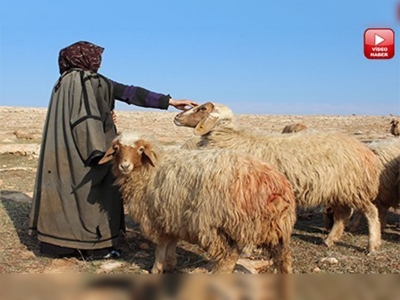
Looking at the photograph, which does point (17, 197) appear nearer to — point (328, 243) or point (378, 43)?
point (328, 243)

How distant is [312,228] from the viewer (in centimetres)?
707

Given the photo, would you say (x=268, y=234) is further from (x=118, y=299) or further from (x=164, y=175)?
(x=118, y=299)

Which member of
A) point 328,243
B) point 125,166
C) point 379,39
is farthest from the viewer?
point 328,243

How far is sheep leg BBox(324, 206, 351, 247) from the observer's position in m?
6.11

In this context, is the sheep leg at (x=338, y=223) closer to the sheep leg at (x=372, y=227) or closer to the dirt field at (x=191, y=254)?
the dirt field at (x=191, y=254)

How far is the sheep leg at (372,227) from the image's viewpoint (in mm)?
5723

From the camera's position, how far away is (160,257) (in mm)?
4840

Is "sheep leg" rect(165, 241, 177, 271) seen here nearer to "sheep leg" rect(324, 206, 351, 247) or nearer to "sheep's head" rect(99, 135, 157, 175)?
"sheep's head" rect(99, 135, 157, 175)

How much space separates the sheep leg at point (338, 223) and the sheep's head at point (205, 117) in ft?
6.16

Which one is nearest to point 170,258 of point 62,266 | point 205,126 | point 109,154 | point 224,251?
point 224,251

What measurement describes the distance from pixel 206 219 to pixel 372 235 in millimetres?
2646

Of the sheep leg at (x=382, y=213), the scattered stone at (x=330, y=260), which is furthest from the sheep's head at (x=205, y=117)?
the sheep leg at (x=382, y=213)

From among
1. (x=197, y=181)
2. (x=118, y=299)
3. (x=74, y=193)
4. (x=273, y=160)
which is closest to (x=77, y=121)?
(x=74, y=193)

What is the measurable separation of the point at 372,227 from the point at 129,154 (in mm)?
3171
